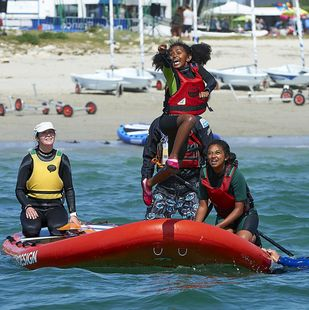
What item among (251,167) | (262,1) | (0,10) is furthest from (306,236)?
(262,1)

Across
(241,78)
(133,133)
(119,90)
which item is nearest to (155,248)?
(133,133)

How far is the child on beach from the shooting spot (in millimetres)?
8297

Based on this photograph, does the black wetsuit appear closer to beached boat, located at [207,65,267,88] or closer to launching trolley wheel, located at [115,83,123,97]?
launching trolley wheel, located at [115,83,123,97]

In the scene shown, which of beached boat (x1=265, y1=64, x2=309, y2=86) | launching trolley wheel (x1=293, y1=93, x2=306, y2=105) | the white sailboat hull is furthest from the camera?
beached boat (x1=265, y1=64, x2=309, y2=86)

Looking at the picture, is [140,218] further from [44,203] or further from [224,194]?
[224,194]

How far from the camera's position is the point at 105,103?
21109 millimetres

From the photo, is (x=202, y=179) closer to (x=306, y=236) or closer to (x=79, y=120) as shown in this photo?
(x=306, y=236)

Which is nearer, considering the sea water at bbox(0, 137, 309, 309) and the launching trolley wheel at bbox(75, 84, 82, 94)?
the sea water at bbox(0, 137, 309, 309)

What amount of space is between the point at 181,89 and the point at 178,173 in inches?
26.8

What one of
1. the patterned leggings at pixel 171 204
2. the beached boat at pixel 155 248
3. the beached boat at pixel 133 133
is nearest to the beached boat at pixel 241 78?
the beached boat at pixel 133 133

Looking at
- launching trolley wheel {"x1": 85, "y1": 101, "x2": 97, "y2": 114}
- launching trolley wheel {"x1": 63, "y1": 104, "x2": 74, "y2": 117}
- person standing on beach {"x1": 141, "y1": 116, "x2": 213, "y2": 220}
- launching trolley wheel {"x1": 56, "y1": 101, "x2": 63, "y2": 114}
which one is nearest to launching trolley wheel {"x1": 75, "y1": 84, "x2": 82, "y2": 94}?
launching trolley wheel {"x1": 85, "y1": 101, "x2": 97, "y2": 114}

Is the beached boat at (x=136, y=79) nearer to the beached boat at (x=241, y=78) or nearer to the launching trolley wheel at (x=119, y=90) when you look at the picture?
the launching trolley wheel at (x=119, y=90)

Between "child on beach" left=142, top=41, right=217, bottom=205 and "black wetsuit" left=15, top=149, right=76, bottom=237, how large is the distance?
2.44ft

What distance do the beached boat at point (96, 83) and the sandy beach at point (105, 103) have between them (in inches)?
6.4
